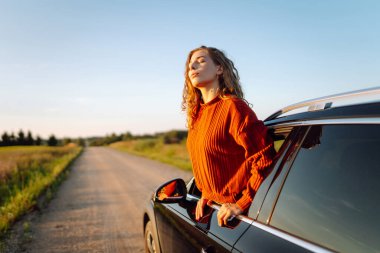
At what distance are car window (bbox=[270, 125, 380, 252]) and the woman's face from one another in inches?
44.2

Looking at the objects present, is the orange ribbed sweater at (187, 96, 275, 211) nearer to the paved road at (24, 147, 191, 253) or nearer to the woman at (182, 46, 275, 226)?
the woman at (182, 46, 275, 226)

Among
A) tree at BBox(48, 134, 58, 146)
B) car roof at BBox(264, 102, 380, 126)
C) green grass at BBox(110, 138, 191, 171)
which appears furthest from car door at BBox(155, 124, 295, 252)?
tree at BBox(48, 134, 58, 146)

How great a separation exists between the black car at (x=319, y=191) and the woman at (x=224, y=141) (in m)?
0.10

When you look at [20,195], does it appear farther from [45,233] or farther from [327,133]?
[327,133]

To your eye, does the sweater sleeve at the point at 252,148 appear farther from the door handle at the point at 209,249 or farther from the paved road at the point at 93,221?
the paved road at the point at 93,221

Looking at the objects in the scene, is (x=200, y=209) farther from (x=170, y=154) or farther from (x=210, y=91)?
(x=170, y=154)

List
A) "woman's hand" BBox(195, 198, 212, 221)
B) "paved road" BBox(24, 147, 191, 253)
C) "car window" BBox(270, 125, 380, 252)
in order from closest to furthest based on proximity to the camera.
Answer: "car window" BBox(270, 125, 380, 252), "woman's hand" BBox(195, 198, 212, 221), "paved road" BBox(24, 147, 191, 253)

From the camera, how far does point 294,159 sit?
1.77m

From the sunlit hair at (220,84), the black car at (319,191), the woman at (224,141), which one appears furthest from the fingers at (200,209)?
the sunlit hair at (220,84)

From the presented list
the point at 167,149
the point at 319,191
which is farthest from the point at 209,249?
the point at 167,149

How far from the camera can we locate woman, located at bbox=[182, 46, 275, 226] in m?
2.01

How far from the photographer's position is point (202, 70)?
2.71 metres

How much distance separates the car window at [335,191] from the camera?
130 centimetres

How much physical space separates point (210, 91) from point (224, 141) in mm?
589
